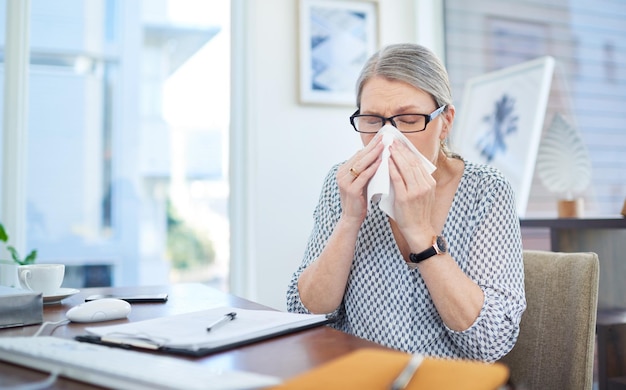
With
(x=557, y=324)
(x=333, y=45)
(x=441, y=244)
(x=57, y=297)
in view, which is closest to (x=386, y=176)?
(x=441, y=244)

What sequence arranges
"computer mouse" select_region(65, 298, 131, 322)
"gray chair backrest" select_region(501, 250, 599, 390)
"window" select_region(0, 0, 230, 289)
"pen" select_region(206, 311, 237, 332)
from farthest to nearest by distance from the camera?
"window" select_region(0, 0, 230, 289) → "gray chair backrest" select_region(501, 250, 599, 390) → "computer mouse" select_region(65, 298, 131, 322) → "pen" select_region(206, 311, 237, 332)

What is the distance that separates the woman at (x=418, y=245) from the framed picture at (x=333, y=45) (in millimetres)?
1634

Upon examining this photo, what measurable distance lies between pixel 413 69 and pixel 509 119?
150 cm

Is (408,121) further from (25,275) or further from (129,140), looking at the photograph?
(129,140)

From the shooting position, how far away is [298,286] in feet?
4.17

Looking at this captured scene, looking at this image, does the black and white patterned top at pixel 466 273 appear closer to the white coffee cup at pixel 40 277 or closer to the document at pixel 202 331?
the document at pixel 202 331

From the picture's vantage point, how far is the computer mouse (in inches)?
40.8

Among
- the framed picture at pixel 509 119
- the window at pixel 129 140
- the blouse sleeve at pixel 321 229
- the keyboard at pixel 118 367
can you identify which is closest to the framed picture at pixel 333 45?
the window at pixel 129 140

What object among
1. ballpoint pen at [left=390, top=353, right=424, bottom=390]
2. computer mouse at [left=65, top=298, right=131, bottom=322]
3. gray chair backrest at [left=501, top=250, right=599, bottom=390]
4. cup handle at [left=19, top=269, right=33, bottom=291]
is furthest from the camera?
cup handle at [left=19, top=269, right=33, bottom=291]

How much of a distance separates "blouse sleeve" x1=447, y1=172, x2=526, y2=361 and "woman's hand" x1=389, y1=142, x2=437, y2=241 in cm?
11

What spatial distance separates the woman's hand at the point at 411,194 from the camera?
3.78ft

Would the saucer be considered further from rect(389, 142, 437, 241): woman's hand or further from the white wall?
the white wall

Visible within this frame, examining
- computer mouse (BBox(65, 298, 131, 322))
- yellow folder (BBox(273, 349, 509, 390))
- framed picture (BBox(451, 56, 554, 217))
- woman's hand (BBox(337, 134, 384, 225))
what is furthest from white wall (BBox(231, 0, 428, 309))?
yellow folder (BBox(273, 349, 509, 390))

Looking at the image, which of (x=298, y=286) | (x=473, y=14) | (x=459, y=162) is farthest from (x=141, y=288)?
(x=473, y=14)
